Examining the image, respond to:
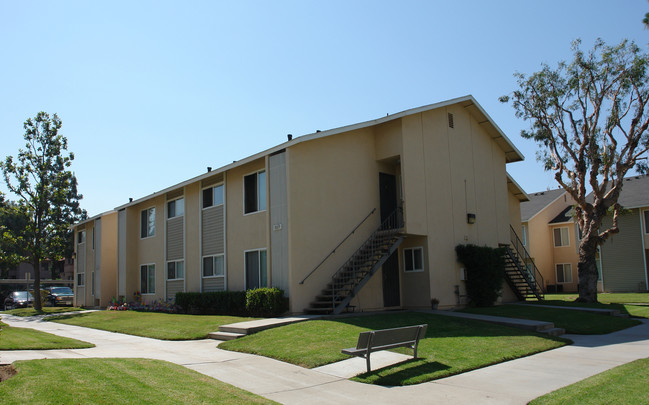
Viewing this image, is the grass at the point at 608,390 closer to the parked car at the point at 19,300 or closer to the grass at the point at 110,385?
the grass at the point at 110,385

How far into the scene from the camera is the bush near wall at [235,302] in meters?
16.9

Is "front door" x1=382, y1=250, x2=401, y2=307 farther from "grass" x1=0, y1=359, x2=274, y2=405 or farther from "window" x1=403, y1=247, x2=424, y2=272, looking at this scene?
"grass" x1=0, y1=359, x2=274, y2=405

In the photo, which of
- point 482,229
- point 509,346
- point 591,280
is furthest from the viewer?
point 591,280

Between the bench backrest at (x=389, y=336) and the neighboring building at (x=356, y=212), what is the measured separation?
7.18 metres

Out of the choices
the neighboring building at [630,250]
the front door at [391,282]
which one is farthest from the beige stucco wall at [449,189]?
the neighboring building at [630,250]

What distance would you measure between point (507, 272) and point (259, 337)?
592 inches

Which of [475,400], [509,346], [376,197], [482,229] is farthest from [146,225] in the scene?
[475,400]

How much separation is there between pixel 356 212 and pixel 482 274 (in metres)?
5.62

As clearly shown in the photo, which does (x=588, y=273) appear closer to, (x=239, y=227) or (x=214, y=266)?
(x=239, y=227)

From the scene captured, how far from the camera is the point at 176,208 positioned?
82.8 ft

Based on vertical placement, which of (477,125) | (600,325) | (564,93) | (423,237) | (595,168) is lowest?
(600,325)

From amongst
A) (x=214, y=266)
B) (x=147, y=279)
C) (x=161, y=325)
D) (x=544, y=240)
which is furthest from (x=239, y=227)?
(x=544, y=240)

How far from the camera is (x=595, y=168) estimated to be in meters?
24.9

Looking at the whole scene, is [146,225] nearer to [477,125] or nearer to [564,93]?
[477,125]
